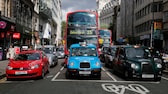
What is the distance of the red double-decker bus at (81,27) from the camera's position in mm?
25703

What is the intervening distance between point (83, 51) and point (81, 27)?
9.06 metres

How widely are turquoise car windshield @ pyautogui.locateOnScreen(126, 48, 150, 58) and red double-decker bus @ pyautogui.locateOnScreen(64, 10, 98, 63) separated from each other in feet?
29.7

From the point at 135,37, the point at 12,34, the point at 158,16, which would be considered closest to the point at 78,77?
the point at 12,34

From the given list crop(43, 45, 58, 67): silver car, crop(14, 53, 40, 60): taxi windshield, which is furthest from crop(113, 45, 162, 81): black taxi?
crop(43, 45, 58, 67): silver car

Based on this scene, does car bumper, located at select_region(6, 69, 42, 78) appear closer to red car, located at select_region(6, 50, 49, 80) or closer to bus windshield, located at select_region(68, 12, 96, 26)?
red car, located at select_region(6, 50, 49, 80)

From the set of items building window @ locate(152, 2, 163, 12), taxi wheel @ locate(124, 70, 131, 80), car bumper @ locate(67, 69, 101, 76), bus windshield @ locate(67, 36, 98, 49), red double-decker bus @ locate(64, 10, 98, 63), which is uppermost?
building window @ locate(152, 2, 163, 12)

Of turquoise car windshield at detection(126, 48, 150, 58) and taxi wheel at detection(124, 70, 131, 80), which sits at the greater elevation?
turquoise car windshield at detection(126, 48, 150, 58)

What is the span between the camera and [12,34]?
38.4 m

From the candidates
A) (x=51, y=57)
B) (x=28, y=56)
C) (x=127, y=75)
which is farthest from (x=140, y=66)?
(x=51, y=57)

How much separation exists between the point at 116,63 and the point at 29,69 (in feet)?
18.7

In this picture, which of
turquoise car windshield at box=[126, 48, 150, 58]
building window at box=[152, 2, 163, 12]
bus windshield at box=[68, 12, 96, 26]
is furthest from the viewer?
building window at box=[152, 2, 163, 12]

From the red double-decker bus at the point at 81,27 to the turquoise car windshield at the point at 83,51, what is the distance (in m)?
8.54

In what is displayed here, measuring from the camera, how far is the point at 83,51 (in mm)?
16953

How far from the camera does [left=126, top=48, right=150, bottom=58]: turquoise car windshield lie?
1658 centimetres
